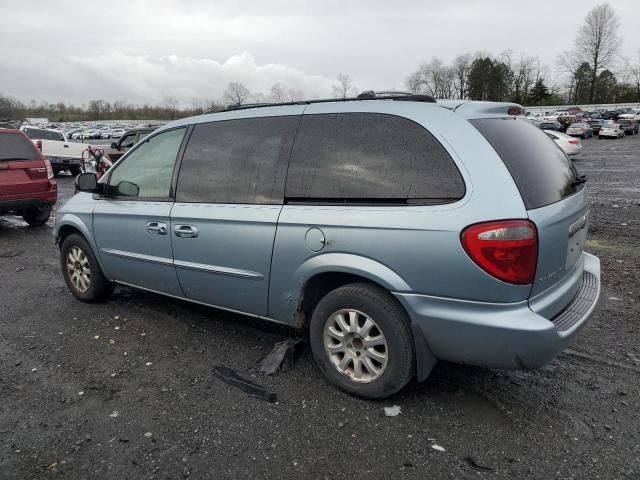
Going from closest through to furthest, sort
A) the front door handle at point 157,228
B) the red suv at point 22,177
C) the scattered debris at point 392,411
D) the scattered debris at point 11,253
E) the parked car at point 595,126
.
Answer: the scattered debris at point 392,411, the front door handle at point 157,228, the scattered debris at point 11,253, the red suv at point 22,177, the parked car at point 595,126

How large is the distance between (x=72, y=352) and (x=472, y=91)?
9039 cm

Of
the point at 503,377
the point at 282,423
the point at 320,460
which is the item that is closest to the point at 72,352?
the point at 282,423

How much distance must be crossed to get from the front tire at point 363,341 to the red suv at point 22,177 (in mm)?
7445

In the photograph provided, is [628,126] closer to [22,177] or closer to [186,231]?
[22,177]

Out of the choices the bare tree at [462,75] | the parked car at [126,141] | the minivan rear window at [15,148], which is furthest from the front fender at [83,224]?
the bare tree at [462,75]

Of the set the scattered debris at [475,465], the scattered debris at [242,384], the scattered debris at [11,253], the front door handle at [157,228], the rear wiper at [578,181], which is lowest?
the scattered debris at [11,253]

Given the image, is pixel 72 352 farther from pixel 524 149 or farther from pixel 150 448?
pixel 524 149

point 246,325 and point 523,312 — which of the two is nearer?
point 523,312

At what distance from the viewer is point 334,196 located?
3.08 m

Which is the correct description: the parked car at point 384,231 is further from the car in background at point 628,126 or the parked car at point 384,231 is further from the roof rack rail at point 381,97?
the car in background at point 628,126

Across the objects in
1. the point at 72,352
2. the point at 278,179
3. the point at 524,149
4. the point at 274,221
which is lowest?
the point at 72,352

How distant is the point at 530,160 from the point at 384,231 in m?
0.98

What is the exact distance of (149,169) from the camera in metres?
4.30

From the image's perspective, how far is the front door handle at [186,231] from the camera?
12.3ft
